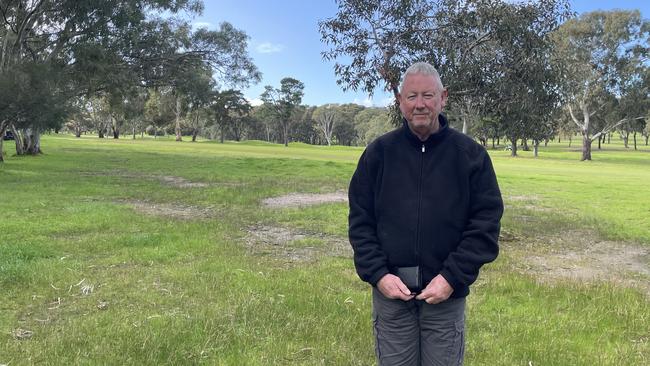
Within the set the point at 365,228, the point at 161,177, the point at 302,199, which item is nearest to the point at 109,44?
the point at 161,177

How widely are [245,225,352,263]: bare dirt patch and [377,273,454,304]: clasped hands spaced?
545 centimetres

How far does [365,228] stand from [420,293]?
490mm

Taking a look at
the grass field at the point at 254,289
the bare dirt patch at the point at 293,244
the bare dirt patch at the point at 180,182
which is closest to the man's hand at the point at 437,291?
the grass field at the point at 254,289

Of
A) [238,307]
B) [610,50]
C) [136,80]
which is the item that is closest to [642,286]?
[238,307]

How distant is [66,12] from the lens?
21672 millimetres

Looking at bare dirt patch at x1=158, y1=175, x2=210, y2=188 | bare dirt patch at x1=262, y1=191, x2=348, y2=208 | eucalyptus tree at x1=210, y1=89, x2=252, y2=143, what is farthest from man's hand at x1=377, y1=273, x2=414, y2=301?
eucalyptus tree at x1=210, y1=89, x2=252, y2=143

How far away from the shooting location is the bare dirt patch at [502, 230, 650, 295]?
7983mm

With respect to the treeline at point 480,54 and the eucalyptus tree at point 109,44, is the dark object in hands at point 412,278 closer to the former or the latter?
the treeline at point 480,54

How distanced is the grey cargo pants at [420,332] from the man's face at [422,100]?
1.04 meters

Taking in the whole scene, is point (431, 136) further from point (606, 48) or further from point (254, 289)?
point (606, 48)

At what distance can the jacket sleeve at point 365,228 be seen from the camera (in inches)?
118

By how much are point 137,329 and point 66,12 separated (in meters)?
20.9

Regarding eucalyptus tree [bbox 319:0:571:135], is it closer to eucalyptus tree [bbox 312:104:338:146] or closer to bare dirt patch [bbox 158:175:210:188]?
bare dirt patch [bbox 158:175:210:188]

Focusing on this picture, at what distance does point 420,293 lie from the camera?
9.62ft
